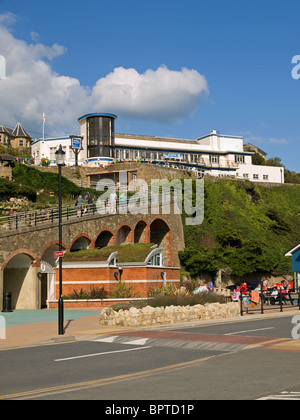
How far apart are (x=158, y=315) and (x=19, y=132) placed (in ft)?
299

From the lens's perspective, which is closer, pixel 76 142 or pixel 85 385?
pixel 85 385

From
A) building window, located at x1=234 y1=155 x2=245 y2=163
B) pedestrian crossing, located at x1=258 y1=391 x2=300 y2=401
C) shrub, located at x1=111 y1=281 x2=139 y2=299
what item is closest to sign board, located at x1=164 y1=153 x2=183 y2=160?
building window, located at x1=234 y1=155 x2=245 y2=163

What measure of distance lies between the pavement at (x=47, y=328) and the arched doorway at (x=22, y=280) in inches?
164

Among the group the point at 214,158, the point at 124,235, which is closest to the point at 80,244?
the point at 124,235

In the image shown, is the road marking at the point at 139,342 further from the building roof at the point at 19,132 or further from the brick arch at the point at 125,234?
the building roof at the point at 19,132

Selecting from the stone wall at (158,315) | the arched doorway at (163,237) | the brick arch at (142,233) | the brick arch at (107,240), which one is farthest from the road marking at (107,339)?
the arched doorway at (163,237)

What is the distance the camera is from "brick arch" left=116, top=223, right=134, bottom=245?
40572mm

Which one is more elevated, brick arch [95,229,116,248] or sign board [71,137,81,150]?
sign board [71,137,81,150]

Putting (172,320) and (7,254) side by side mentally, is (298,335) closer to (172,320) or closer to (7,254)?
(172,320)

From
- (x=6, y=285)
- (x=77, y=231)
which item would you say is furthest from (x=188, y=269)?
(x=6, y=285)

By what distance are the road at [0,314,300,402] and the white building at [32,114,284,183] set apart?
162ft

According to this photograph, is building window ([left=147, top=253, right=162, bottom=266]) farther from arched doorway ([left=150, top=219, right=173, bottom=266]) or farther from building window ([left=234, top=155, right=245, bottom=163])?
building window ([left=234, top=155, right=245, bottom=163])

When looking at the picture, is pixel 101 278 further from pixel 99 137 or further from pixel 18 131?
pixel 18 131

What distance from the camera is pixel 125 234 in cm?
4125
